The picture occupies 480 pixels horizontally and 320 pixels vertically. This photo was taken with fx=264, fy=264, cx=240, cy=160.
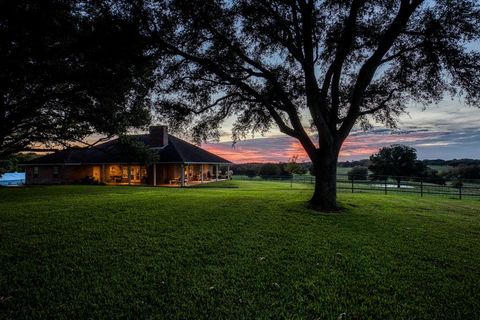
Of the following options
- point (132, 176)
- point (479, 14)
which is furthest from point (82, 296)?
point (132, 176)

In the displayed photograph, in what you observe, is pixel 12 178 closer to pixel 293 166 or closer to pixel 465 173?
pixel 293 166

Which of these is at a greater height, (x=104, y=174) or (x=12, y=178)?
(x=104, y=174)

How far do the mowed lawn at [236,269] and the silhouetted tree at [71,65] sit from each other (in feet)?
12.7

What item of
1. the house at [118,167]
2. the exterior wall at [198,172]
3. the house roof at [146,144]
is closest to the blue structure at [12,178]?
the house at [118,167]

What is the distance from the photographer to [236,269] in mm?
4773

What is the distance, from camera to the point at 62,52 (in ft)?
21.7

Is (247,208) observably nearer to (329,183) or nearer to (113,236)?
(329,183)

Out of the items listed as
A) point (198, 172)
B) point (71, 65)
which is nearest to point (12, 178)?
point (198, 172)

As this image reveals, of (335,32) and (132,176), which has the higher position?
(335,32)

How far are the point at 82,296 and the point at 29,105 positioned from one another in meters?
6.54

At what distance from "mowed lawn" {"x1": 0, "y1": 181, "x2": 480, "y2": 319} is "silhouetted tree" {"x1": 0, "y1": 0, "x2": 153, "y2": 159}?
386cm

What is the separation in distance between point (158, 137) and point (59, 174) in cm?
1409

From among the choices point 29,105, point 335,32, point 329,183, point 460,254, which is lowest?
point 460,254

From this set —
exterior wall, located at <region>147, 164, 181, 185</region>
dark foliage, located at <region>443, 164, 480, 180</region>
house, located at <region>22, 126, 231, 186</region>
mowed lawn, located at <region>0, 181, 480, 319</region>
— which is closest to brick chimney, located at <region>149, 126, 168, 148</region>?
house, located at <region>22, 126, 231, 186</region>
